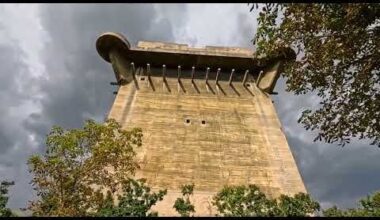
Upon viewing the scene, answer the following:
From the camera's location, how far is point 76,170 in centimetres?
1512

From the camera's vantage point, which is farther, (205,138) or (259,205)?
(205,138)

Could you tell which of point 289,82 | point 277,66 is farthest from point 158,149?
point 289,82

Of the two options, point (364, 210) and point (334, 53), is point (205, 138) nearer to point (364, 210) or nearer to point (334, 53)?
point (364, 210)

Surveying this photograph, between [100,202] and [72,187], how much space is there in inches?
44.1

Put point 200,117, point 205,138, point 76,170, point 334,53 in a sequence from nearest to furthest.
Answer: point 334,53, point 76,170, point 205,138, point 200,117

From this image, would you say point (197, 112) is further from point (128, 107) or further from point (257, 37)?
point (257, 37)

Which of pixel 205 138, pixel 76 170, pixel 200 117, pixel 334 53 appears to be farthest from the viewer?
pixel 200 117

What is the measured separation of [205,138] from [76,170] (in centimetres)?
1100

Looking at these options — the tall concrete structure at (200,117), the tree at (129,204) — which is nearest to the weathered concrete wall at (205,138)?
the tall concrete structure at (200,117)

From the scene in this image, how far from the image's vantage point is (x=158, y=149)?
2373 centimetres

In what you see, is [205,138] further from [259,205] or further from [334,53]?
[334,53]

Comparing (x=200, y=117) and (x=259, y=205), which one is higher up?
(x=200, y=117)

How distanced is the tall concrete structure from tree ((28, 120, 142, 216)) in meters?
5.51

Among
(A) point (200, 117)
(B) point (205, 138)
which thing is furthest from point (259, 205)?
(A) point (200, 117)
